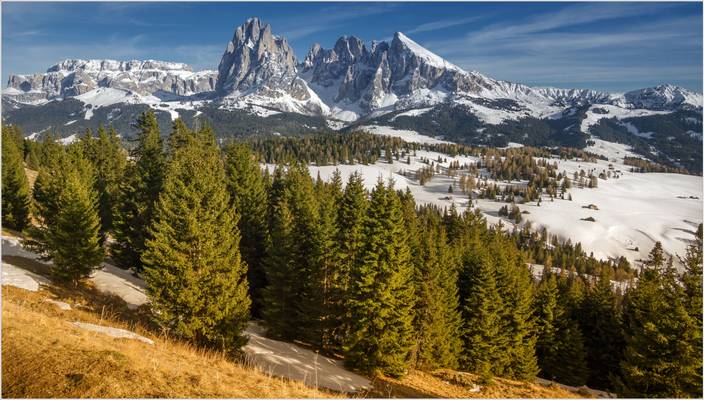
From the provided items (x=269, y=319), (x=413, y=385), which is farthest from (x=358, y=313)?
(x=269, y=319)

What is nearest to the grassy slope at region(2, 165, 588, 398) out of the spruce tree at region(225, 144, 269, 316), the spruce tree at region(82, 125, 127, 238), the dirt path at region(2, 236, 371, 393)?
the dirt path at region(2, 236, 371, 393)

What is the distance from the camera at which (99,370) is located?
1231cm

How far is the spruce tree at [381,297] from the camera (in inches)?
1120

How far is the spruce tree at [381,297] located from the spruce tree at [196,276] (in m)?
8.17

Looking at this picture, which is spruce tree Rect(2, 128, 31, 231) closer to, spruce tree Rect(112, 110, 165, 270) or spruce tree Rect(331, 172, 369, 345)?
spruce tree Rect(112, 110, 165, 270)

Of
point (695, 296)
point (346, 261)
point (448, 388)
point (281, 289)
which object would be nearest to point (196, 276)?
point (281, 289)

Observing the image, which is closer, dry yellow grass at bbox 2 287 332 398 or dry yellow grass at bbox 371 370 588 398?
dry yellow grass at bbox 2 287 332 398

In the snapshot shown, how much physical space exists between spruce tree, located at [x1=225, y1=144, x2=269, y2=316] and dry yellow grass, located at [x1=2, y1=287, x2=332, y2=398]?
23.9 meters

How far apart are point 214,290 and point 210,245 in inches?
111

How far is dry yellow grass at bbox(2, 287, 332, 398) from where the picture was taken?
11.6 meters

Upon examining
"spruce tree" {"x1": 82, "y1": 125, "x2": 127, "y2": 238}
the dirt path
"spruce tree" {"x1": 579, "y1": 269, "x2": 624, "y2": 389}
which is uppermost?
"spruce tree" {"x1": 82, "y1": 125, "x2": 127, "y2": 238}

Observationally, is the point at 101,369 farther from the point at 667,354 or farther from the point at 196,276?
the point at 667,354

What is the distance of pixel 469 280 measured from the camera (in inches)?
1875

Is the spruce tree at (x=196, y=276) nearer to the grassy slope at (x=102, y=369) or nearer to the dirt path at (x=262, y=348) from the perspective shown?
the dirt path at (x=262, y=348)
